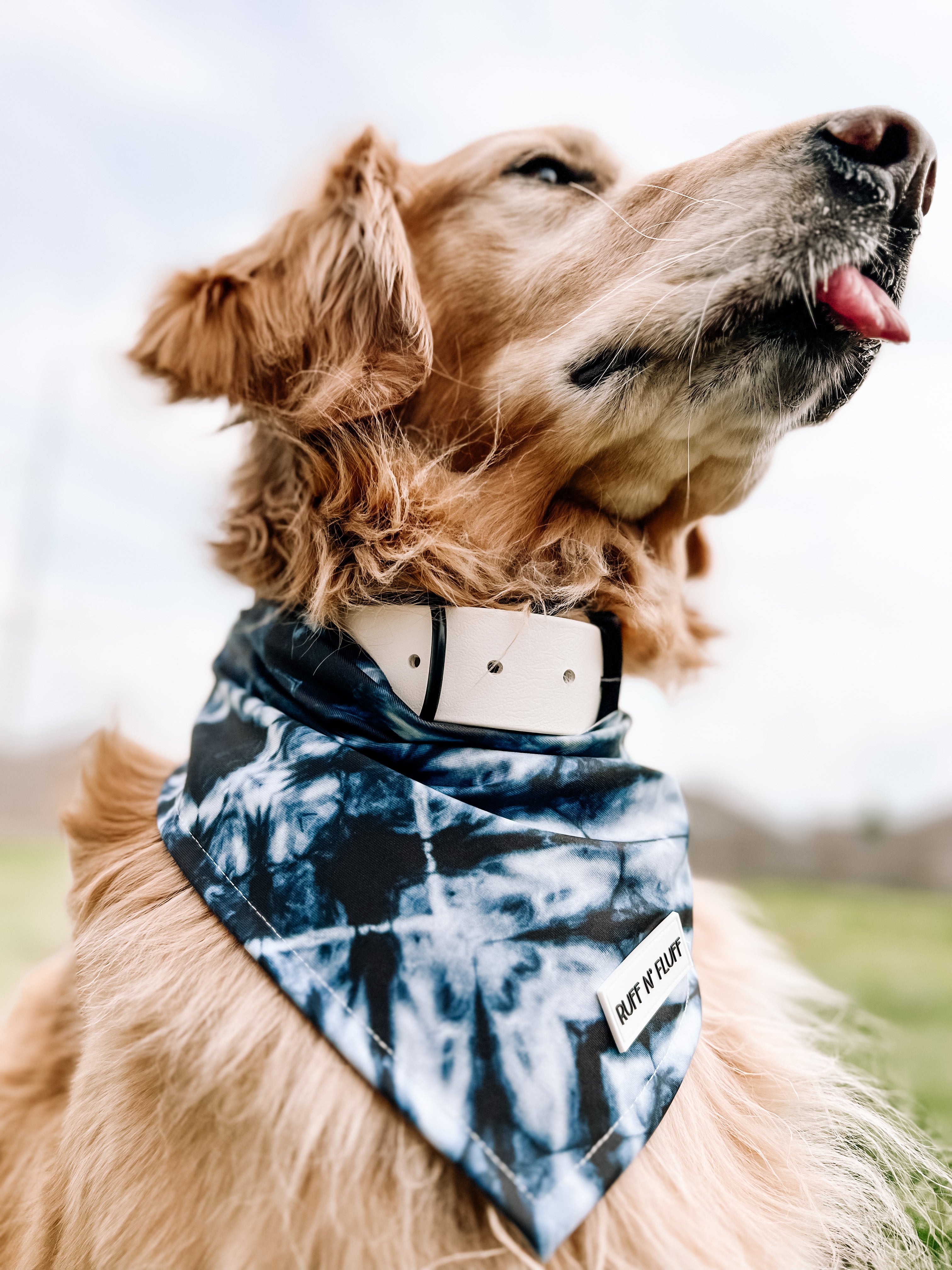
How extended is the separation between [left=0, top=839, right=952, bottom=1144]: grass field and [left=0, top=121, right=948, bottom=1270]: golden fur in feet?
1.02

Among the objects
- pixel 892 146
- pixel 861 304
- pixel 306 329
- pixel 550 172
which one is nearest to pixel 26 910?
pixel 306 329

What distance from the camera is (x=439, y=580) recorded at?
137 centimetres

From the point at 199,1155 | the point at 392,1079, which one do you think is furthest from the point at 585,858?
the point at 199,1155

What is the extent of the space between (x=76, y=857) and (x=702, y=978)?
1.13 m

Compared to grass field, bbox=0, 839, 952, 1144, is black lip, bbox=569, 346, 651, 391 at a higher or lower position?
higher

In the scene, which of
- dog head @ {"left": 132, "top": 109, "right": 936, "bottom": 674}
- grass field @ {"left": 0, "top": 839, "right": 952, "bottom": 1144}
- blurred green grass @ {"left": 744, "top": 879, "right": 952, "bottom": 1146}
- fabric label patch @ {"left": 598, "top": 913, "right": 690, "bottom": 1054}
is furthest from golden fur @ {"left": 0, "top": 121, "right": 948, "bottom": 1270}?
blurred green grass @ {"left": 744, "top": 879, "right": 952, "bottom": 1146}

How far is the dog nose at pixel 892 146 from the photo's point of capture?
45.4 inches

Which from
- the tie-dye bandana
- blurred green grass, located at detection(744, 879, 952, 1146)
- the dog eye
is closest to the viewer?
the tie-dye bandana

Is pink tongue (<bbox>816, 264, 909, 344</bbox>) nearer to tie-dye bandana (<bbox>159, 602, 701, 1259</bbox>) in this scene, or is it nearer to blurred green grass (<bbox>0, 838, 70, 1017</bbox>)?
tie-dye bandana (<bbox>159, 602, 701, 1259</bbox>)

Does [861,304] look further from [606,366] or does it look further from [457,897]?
[457,897]

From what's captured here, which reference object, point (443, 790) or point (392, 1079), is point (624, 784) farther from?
point (392, 1079)

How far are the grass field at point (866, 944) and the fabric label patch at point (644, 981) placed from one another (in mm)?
791

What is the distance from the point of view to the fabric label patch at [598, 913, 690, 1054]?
107 centimetres

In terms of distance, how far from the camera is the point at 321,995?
1.03 m
